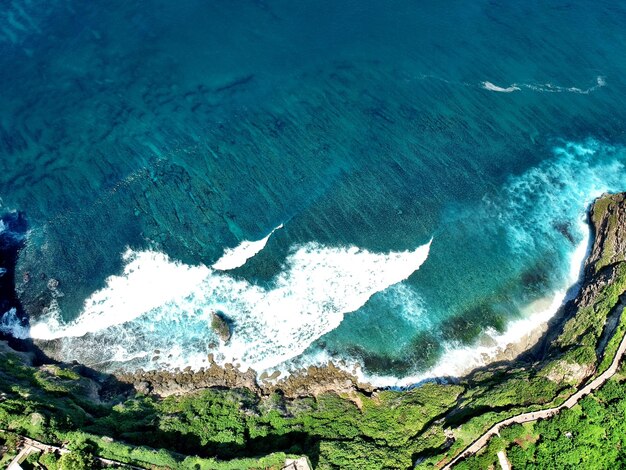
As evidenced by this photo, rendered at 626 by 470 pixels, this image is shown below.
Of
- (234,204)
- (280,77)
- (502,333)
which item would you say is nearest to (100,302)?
(234,204)

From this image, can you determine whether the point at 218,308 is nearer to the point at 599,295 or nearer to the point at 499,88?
the point at 599,295

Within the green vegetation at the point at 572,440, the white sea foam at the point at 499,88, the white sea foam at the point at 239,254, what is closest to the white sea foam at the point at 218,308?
the white sea foam at the point at 239,254

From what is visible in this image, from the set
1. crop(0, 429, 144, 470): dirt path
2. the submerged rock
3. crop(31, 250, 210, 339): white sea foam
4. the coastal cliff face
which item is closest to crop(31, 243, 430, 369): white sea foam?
crop(31, 250, 210, 339): white sea foam

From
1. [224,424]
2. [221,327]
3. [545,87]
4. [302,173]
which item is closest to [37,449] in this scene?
[224,424]

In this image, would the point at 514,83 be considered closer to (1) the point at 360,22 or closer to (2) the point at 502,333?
→ (1) the point at 360,22

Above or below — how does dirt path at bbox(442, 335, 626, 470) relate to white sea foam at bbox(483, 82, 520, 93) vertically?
below

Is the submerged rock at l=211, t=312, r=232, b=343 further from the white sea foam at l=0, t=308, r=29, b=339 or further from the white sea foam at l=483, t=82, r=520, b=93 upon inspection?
the white sea foam at l=483, t=82, r=520, b=93
